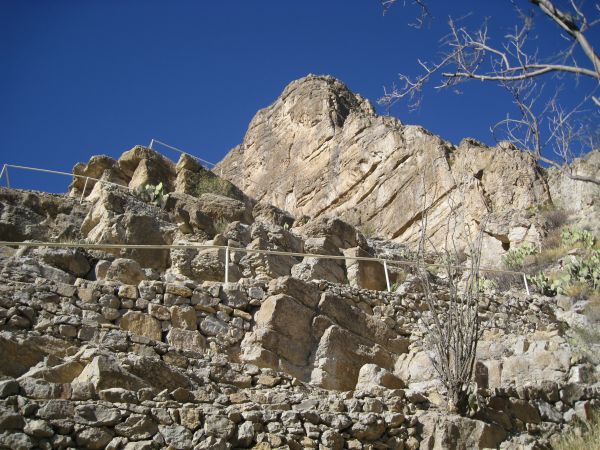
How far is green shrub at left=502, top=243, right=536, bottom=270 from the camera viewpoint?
64.5 ft

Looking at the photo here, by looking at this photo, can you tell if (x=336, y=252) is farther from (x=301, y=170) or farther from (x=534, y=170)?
(x=301, y=170)

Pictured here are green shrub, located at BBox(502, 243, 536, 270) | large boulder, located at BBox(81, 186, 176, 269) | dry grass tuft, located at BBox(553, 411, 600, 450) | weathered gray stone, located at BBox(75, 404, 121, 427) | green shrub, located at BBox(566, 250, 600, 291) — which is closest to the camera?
weathered gray stone, located at BBox(75, 404, 121, 427)

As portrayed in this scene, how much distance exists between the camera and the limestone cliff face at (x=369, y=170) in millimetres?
24016

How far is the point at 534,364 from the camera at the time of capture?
9.84 metres

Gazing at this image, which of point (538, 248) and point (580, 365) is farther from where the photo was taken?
point (538, 248)

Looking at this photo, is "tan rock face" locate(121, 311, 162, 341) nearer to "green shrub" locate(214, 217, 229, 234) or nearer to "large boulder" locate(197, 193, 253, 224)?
"green shrub" locate(214, 217, 229, 234)

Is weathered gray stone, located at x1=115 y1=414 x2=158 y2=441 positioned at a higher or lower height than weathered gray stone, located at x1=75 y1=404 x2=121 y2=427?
lower

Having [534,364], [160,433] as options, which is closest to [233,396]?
[160,433]

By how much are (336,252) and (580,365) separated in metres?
6.39

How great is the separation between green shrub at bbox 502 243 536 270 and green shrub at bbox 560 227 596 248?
1.04 m

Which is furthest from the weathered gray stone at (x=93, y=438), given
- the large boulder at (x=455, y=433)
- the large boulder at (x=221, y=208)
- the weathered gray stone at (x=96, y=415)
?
the large boulder at (x=221, y=208)

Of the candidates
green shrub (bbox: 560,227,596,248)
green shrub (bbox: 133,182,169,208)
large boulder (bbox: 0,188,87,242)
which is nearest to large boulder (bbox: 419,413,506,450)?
large boulder (bbox: 0,188,87,242)

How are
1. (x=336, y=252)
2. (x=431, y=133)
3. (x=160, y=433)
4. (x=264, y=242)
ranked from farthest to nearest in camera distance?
(x=431, y=133), (x=336, y=252), (x=264, y=242), (x=160, y=433)

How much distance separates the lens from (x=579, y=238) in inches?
753
